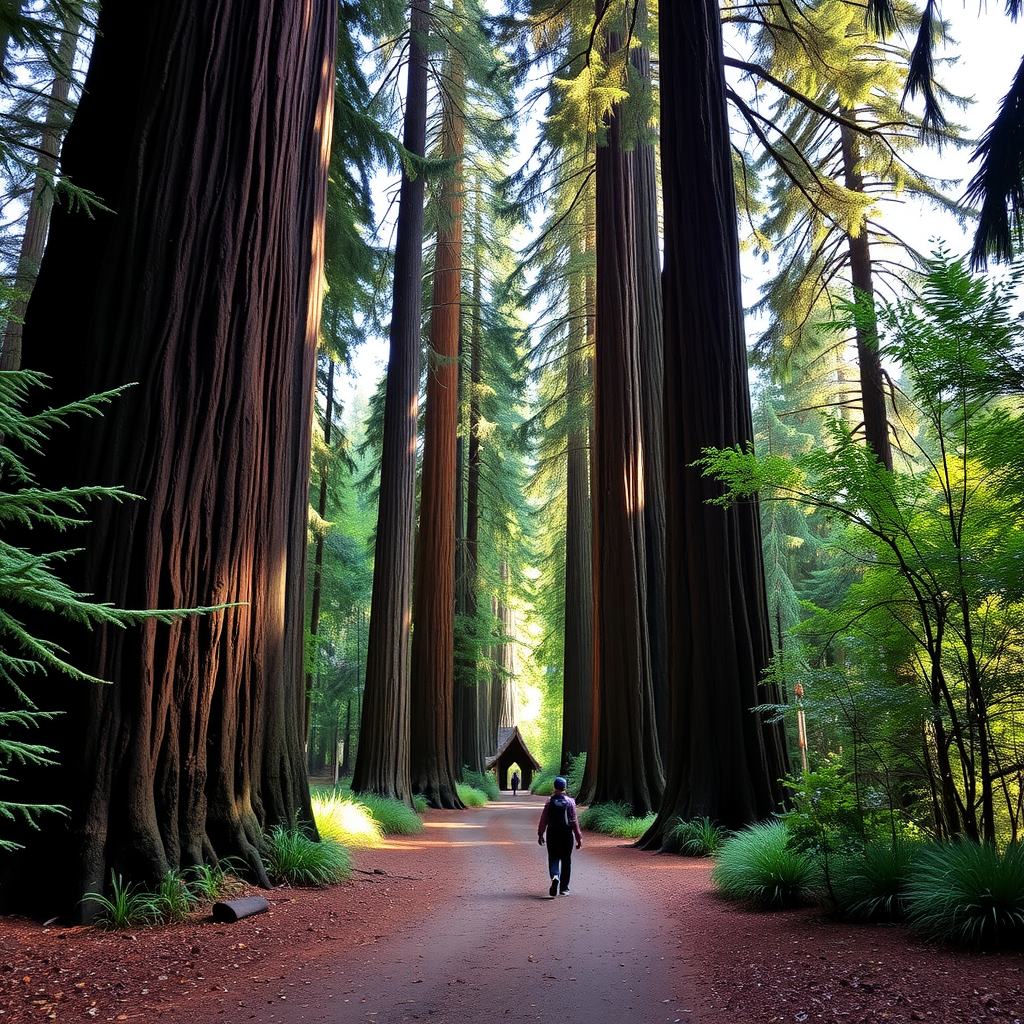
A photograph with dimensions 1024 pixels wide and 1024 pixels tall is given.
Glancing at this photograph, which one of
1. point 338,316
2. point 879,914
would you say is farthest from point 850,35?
point 879,914

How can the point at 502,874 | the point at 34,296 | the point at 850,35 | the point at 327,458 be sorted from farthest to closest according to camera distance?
the point at 327,458 → the point at 850,35 → the point at 502,874 → the point at 34,296

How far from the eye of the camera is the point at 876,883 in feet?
15.9

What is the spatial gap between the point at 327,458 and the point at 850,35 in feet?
46.8

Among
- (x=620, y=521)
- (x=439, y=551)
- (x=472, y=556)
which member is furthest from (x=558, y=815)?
(x=472, y=556)

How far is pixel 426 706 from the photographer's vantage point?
17.8 metres

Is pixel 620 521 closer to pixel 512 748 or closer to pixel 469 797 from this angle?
pixel 469 797

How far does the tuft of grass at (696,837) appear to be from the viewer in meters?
8.22

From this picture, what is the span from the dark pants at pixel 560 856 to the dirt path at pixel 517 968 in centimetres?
21

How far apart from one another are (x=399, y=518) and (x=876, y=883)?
37.8ft

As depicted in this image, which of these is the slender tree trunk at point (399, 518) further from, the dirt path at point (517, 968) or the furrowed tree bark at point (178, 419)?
the furrowed tree bark at point (178, 419)

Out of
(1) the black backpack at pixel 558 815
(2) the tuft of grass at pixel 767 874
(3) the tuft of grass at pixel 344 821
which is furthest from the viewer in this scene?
(3) the tuft of grass at pixel 344 821

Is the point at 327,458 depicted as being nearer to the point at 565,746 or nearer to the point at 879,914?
the point at 565,746

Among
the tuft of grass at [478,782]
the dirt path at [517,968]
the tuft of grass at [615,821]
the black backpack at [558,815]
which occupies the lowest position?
the tuft of grass at [478,782]

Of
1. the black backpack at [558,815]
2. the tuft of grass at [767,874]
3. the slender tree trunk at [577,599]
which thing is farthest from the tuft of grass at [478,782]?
the tuft of grass at [767,874]
